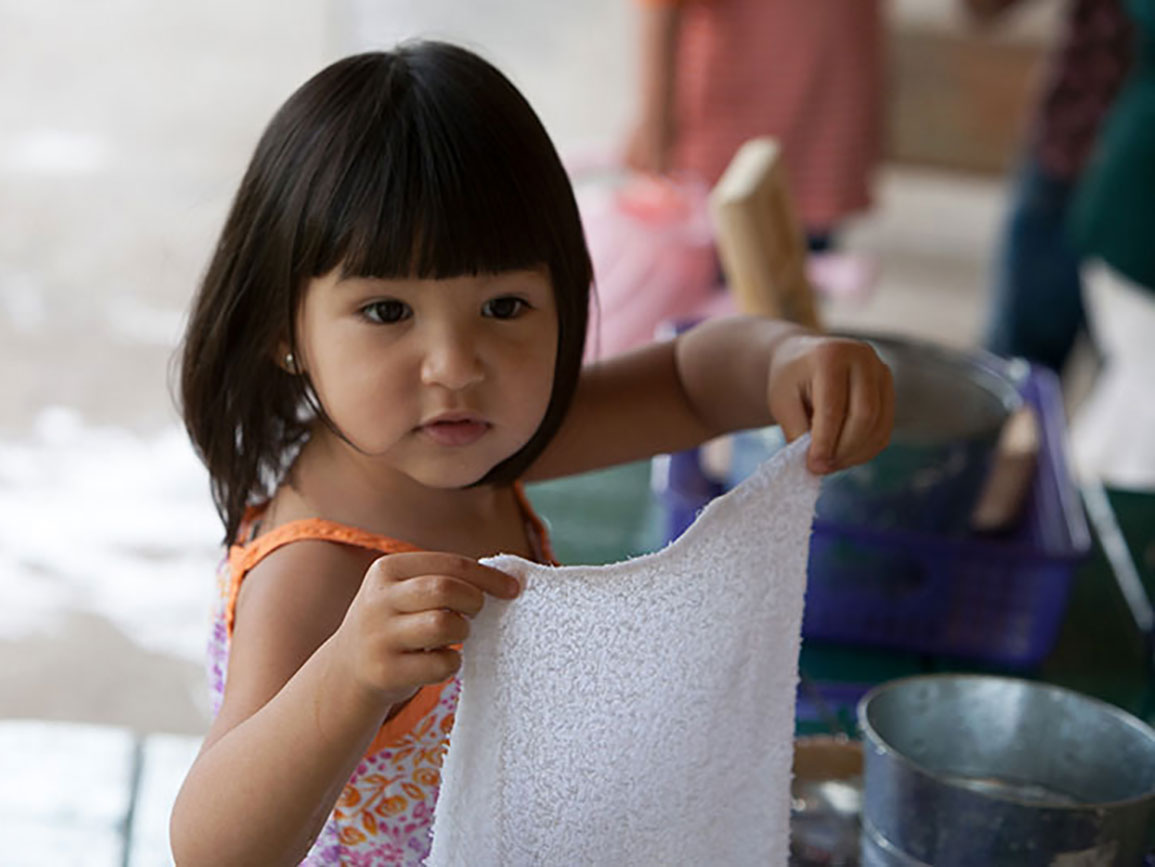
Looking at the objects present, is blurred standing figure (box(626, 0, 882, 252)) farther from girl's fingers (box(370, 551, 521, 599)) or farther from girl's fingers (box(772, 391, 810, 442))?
girl's fingers (box(370, 551, 521, 599))

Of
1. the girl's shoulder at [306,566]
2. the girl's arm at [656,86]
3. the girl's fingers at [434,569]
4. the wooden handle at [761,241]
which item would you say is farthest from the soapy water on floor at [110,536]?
the girl's fingers at [434,569]

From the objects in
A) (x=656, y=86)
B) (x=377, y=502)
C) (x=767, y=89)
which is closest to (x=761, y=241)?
(x=377, y=502)

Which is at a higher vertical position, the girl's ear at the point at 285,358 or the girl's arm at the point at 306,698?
the girl's ear at the point at 285,358

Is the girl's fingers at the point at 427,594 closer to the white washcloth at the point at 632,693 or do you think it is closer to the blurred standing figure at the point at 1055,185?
the white washcloth at the point at 632,693

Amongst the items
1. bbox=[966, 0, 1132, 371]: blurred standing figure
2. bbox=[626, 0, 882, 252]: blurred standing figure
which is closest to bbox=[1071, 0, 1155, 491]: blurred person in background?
bbox=[966, 0, 1132, 371]: blurred standing figure

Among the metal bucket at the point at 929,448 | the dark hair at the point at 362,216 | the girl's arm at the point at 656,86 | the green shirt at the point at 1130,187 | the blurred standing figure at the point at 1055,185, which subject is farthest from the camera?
the blurred standing figure at the point at 1055,185

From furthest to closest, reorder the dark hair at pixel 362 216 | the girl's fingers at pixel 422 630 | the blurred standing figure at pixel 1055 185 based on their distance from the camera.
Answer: the blurred standing figure at pixel 1055 185 → the dark hair at pixel 362 216 → the girl's fingers at pixel 422 630

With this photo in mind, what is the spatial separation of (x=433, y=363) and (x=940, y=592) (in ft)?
1.80

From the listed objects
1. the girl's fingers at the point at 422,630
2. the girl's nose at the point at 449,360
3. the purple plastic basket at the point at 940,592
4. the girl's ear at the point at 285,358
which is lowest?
the purple plastic basket at the point at 940,592

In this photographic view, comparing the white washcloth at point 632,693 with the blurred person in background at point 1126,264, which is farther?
the blurred person in background at point 1126,264

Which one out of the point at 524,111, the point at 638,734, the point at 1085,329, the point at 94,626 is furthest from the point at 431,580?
the point at 1085,329

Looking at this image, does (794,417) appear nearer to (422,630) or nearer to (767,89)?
(422,630)

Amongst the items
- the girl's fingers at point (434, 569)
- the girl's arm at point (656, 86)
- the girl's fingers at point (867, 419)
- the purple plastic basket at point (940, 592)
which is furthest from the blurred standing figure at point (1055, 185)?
the girl's fingers at point (434, 569)

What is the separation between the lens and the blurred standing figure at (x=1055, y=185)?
2.28 meters
